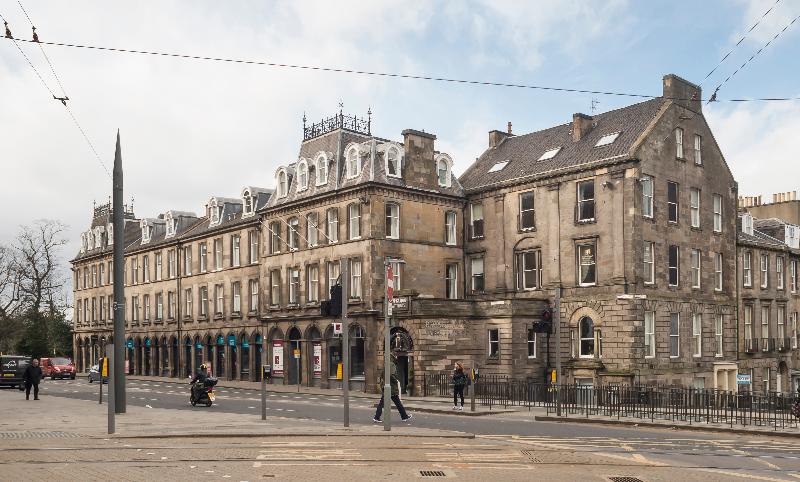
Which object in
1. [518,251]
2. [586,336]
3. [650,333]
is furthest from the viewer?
[518,251]

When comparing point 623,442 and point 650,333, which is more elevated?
point 650,333

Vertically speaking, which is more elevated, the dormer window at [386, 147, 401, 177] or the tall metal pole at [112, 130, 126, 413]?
the dormer window at [386, 147, 401, 177]

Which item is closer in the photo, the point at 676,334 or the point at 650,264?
the point at 650,264

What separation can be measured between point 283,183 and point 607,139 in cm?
2047

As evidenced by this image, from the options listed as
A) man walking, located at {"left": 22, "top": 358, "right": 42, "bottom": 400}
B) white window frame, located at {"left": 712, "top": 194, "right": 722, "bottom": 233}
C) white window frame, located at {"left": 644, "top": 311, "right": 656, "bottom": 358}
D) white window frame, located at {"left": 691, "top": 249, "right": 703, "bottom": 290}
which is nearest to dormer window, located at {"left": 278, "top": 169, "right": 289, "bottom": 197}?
man walking, located at {"left": 22, "top": 358, "right": 42, "bottom": 400}

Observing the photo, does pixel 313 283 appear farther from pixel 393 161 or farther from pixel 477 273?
pixel 477 273

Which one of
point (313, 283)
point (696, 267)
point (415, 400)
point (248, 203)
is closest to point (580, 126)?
point (696, 267)

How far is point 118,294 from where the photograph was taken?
26.8m

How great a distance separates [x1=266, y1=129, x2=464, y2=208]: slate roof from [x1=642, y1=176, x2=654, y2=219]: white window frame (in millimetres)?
11647

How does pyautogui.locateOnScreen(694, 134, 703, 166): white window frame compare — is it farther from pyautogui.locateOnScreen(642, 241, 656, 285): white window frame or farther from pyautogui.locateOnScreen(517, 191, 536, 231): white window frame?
pyautogui.locateOnScreen(517, 191, 536, 231): white window frame

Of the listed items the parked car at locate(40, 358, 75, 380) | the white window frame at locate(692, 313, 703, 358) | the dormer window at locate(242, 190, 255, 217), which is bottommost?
the parked car at locate(40, 358, 75, 380)

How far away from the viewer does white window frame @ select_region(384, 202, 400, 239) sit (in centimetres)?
4912

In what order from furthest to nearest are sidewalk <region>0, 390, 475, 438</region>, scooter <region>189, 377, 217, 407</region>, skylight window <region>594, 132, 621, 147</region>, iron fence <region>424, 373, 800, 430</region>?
skylight window <region>594, 132, 621, 147</region> < scooter <region>189, 377, 217, 407</region> < iron fence <region>424, 373, 800, 430</region> < sidewalk <region>0, 390, 475, 438</region>

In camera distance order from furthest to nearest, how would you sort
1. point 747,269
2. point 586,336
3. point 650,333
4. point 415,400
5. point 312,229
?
point 747,269, point 312,229, point 586,336, point 650,333, point 415,400
